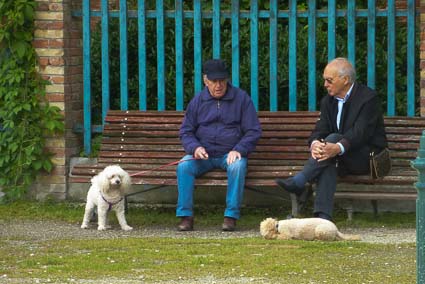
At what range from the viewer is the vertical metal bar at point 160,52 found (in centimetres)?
1177

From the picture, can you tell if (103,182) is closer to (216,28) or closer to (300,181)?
(300,181)

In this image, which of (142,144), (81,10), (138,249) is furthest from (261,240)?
(81,10)

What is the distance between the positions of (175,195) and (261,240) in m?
2.23

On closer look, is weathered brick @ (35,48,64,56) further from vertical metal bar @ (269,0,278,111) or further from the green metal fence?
vertical metal bar @ (269,0,278,111)

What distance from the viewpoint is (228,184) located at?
10633mm

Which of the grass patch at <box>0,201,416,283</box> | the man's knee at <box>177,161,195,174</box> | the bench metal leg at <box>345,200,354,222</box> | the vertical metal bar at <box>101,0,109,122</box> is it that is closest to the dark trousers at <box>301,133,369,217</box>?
the bench metal leg at <box>345,200,354,222</box>

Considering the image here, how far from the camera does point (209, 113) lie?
10.8 meters

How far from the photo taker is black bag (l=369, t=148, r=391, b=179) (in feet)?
34.3

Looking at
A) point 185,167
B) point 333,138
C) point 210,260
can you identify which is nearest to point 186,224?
point 185,167

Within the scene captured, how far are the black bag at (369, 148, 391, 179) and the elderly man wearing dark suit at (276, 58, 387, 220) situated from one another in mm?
60

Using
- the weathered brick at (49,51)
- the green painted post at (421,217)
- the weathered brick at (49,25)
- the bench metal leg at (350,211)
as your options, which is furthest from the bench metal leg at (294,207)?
the green painted post at (421,217)

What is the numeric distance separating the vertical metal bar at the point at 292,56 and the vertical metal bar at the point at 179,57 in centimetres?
97

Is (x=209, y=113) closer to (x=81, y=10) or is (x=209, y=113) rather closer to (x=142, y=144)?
(x=142, y=144)

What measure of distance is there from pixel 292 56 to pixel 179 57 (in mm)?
1005
